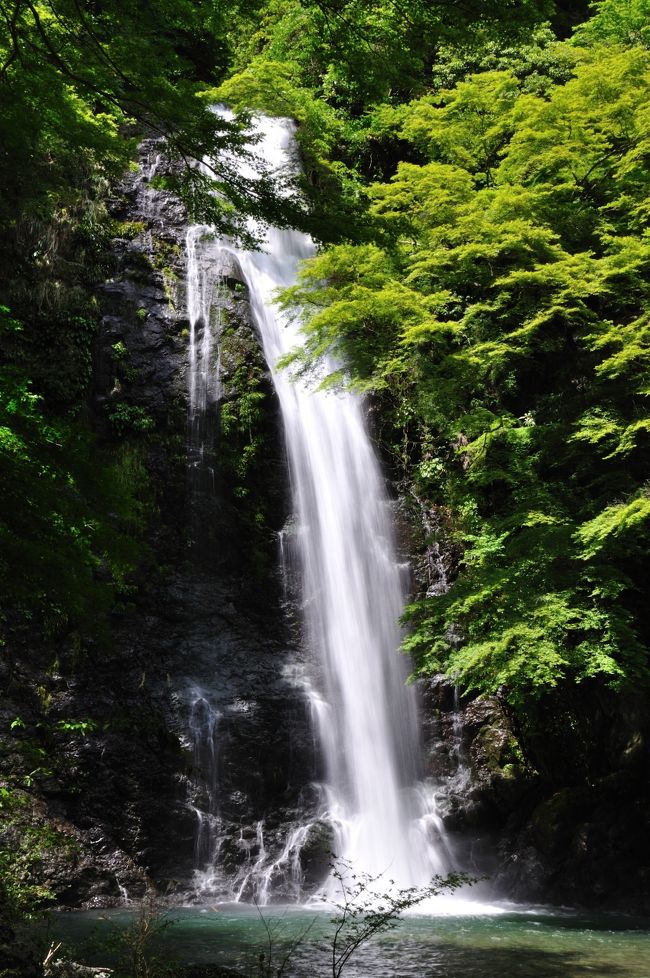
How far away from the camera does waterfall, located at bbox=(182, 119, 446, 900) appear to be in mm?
10594

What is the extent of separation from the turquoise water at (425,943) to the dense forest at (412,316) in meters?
1.72

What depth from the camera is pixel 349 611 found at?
41.9 feet

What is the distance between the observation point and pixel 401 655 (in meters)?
12.5

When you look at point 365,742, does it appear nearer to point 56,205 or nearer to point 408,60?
point 408,60

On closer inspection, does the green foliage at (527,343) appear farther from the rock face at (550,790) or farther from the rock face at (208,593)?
the rock face at (208,593)

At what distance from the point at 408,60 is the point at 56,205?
37.4 feet

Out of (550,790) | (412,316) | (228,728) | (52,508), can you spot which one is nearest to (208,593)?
(228,728)

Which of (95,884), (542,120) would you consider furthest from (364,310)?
(95,884)

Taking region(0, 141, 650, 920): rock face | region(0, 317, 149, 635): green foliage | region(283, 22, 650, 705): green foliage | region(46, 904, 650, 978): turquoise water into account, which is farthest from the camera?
region(0, 141, 650, 920): rock face

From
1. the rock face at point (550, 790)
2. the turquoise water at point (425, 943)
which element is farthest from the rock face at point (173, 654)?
the rock face at point (550, 790)

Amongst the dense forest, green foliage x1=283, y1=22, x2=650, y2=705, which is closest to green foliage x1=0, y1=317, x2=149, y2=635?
the dense forest

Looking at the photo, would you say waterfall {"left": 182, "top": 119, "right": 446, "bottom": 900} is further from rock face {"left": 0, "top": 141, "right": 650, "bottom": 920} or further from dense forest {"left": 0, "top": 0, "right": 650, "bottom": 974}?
dense forest {"left": 0, "top": 0, "right": 650, "bottom": 974}

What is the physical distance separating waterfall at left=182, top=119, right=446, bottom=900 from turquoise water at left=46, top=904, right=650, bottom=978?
194 cm

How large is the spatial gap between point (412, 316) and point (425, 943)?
744 cm
